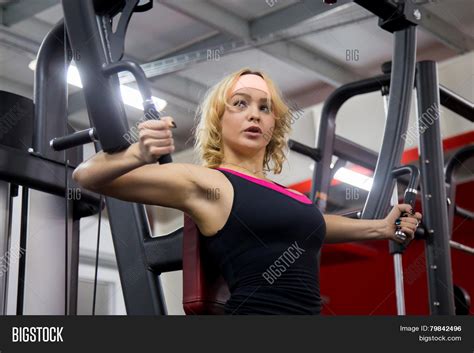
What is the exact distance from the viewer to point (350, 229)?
2.05 meters

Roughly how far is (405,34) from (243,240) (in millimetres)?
1440

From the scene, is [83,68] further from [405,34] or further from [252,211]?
[405,34]

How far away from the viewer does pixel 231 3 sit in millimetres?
5750

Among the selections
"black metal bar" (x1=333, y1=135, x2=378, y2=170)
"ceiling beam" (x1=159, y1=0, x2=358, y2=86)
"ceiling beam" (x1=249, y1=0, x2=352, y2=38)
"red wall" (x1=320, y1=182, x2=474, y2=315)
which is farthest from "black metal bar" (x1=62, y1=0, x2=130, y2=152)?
"red wall" (x1=320, y1=182, x2=474, y2=315)

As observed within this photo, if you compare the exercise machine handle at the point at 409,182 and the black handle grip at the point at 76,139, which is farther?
the exercise machine handle at the point at 409,182

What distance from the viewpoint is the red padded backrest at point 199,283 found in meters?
1.67

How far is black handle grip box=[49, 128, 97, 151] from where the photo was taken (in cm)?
190

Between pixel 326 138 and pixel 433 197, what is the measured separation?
1.02 m

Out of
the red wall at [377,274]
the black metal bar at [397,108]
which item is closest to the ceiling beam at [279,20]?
the red wall at [377,274]

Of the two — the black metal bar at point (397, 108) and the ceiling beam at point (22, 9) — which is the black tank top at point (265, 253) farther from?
the ceiling beam at point (22, 9)

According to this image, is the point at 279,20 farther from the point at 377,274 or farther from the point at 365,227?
the point at 365,227

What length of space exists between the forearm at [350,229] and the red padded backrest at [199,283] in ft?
1.41

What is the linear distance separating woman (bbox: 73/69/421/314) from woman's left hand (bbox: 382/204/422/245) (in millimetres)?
426

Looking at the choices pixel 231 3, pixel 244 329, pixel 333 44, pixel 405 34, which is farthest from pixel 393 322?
pixel 333 44
